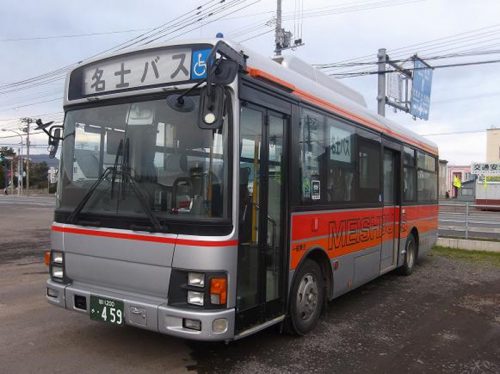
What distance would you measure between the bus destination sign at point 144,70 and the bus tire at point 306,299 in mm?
2472

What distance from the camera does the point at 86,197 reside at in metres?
4.79

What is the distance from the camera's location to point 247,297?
456 cm

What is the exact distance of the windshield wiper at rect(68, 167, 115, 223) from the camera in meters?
4.69

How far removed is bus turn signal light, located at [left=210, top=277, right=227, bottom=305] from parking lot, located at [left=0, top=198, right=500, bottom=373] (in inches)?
34.1

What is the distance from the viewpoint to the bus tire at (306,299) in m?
5.38

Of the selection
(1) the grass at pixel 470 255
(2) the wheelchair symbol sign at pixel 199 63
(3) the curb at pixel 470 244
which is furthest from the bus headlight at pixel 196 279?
(3) the curb at pixel 470 244

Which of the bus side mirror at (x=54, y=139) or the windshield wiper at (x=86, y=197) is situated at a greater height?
the bus side mirror at (x=54, y=139)

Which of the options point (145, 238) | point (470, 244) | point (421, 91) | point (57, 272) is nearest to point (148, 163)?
point (145, 238)

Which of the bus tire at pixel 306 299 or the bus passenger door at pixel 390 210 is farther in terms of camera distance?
the bus passenger door at pixel 390 210

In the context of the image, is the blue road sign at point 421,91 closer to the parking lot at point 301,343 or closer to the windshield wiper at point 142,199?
the parking lot at point 301,343

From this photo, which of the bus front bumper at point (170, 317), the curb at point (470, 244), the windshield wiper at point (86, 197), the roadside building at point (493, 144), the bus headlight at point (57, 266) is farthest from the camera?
the roadside building at point (493, 144)

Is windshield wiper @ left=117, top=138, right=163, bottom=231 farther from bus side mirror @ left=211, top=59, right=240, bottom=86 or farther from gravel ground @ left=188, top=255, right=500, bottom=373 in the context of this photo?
gravel ground @ left=188, top=255, right=500, bottom=373

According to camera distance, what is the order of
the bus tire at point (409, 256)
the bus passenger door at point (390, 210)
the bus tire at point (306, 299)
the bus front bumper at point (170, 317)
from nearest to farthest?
the bus front bumper at point (170, 317) → the bus tire at point (306, 299) → the bus passenger door at point (390, 210) → the bus tire at point (409, 256)

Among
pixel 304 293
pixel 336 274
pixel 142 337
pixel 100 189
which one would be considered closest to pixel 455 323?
pixel 336 274
